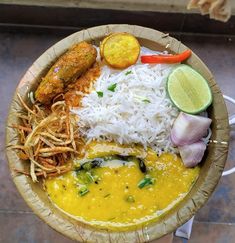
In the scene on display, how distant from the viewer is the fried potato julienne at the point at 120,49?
5.90 ft

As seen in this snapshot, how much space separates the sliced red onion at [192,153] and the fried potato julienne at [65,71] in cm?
43

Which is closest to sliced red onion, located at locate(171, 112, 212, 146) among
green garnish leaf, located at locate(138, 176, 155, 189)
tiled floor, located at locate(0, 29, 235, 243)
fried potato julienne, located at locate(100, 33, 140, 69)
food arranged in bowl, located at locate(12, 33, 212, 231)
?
food arranged in bowl, located at locate(12, 33, 212, 231)

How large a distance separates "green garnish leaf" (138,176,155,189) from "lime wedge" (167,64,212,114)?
0.25 metres

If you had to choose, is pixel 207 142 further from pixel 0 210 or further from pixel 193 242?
pixel 0 210

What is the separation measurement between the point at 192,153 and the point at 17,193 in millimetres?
864

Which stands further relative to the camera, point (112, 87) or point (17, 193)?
point (17, 193)

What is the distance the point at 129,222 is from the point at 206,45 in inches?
41.2

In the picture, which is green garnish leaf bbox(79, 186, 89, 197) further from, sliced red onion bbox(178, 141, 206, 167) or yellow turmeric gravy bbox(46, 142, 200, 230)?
sliced red onion bbox(178, 141, 206, 167)

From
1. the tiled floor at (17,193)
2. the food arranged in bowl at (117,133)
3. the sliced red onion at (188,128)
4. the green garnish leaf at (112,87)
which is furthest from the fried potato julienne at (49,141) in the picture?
the tiled floor at (17,193)

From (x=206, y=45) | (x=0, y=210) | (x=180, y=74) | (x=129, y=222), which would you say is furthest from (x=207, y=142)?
(x=0, y=210)

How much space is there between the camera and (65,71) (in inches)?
70.4

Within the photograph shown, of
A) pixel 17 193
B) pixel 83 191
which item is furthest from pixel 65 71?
pixel 17 193

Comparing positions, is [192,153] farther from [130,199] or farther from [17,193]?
[17,193]

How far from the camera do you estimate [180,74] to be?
1776 mm
